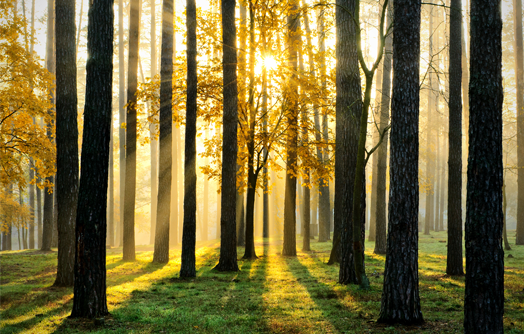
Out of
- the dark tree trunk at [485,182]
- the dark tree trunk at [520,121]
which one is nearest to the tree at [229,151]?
the dark tree trunk at [485,182]

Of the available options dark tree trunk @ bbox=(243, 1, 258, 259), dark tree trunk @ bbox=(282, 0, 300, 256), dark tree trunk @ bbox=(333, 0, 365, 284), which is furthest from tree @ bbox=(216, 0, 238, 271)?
dark tree trunk @ bbox=(333, 0, 365, 284)

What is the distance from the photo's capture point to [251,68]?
13.9 m

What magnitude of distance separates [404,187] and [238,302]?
164 inches

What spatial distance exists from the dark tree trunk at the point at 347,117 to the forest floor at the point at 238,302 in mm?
787

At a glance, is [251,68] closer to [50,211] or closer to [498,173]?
[498,173]

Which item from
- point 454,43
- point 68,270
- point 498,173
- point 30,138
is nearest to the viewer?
point 498,173

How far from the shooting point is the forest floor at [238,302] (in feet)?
19.4

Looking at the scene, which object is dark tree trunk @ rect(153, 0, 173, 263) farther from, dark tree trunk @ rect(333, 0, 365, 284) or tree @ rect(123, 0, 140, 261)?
dark tree trunk @ rect(333, 0, 365, 284)

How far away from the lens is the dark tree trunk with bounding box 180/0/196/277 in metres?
10.9

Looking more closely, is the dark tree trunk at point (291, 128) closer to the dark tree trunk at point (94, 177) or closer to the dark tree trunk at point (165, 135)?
the dark tree trunk at point (165, 135)

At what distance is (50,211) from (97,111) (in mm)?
15831

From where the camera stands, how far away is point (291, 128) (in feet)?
47.4

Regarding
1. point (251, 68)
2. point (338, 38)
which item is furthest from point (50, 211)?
point (338, 38)

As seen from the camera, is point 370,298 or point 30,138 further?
point 30,138
